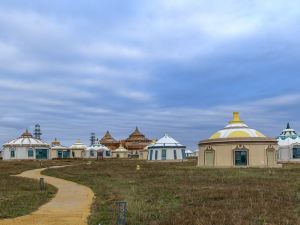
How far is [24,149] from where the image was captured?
8169 cm

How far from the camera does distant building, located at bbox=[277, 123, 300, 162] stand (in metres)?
67.7

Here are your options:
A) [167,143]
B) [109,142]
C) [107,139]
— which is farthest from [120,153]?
[167,143]

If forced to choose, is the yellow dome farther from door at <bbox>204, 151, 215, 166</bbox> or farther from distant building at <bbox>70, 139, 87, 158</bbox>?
distant building at <bbox>70, 139, 87, 158</bbox>

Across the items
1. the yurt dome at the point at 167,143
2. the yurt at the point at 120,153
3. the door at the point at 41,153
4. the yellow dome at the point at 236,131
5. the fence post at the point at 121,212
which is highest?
the yellow dome at the point at 236,131

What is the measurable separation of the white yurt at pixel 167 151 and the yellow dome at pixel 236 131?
2283 cm

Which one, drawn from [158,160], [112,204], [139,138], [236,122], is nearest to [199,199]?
[112,204]

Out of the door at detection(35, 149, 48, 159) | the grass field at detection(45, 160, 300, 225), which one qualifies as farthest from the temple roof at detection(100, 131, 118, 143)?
the grass field at detection(45, 160, 300, 225)

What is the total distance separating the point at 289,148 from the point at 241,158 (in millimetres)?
25983

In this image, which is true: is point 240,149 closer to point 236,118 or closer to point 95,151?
point 236,118

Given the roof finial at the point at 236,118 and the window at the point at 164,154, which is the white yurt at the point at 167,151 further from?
the roof finial at the point at 236,118

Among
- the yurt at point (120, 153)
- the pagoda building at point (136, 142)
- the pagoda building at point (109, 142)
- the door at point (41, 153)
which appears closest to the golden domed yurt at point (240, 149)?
the door at point (41, 153)

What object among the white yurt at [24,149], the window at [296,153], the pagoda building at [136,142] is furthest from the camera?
the pagoda building at [136,142]

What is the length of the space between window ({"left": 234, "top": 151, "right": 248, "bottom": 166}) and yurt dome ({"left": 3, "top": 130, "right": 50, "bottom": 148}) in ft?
162

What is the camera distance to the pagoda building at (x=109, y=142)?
452 ft
